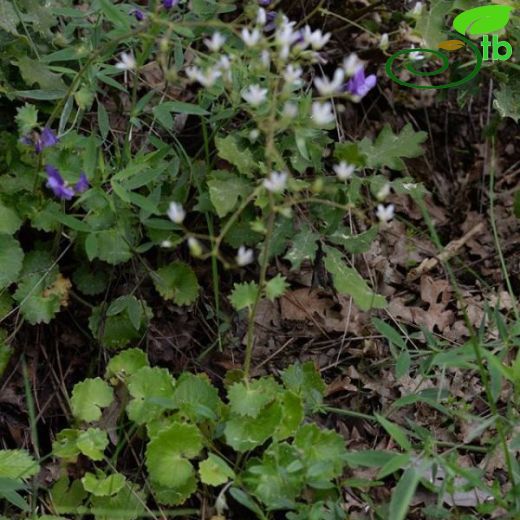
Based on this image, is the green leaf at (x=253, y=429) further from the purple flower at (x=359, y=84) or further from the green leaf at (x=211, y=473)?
the purple flower at (x=359, y=84)

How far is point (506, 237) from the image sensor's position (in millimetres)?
3004

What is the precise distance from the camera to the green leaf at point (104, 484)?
2.12m

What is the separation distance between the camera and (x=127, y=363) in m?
2.34

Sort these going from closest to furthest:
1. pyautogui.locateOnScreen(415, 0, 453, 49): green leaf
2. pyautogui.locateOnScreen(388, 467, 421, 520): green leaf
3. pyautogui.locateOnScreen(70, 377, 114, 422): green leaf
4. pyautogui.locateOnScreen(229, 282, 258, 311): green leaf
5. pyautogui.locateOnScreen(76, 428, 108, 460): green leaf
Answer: pyautogui.locateOnScreen(388, 467, 421, 520): green leaf
pyautogui.locateOnScreen(229, 282, 258, 311): green leaf
pyautogui.locateOnScreen(76, 428, 108, 460): green leaf
pyautogui.locateOnScreen(70, 377, 114, 422): green leaf
pyautogui.locateOnScreen(415, 0, 453, 49): green leaf

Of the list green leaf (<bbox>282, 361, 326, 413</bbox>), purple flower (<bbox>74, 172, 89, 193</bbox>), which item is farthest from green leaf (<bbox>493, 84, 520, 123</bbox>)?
purple flower (<bbox>74, 172, 89, 193</bbox>)

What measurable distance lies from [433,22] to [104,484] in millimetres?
1730

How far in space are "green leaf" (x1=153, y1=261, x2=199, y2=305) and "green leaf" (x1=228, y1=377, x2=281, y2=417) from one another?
0.34 metres

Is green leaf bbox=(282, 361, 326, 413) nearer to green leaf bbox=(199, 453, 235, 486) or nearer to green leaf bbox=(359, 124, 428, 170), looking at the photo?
green leaf bbox=(199, 453, 235, 486)

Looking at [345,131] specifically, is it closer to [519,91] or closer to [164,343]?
[519,91]

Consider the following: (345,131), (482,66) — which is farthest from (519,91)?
(345,131)

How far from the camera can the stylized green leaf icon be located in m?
2.60

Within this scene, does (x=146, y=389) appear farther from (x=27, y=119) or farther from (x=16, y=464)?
(x=27, y=119)

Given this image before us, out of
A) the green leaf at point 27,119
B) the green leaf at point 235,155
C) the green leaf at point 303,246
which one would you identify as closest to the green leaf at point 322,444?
the green leaf at point 303,246

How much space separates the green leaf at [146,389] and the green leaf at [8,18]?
3.48 feet
